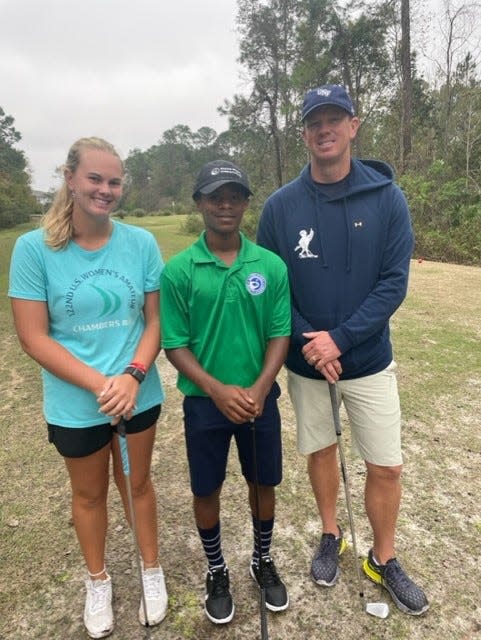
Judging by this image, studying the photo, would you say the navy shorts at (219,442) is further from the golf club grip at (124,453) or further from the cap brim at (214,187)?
the cap brim at (214,187)

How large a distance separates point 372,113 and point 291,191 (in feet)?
84.3

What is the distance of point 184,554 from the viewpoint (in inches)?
112

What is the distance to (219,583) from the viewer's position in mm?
2461

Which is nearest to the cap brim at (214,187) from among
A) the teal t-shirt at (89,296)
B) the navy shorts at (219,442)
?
the teal t-shirt at (89,296)

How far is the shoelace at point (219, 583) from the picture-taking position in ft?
7.98

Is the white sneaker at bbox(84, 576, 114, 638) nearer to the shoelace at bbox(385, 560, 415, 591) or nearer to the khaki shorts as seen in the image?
the khaki shorts

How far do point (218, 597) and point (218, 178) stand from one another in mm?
2058

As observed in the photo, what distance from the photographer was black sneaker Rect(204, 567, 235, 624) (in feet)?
7.73

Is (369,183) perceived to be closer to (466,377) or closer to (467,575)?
(467,575)

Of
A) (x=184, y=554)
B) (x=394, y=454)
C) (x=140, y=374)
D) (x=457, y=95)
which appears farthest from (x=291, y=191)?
(x=457, y=95)

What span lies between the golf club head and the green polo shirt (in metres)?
1.33

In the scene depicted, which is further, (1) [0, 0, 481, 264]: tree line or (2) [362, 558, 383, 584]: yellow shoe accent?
(1) [0, 0, 481, 264]: tree line

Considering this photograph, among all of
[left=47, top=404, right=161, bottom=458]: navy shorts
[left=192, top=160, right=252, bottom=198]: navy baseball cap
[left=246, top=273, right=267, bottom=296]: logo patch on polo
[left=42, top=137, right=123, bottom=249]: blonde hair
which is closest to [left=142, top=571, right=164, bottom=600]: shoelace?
[left=47, top=404, right=161, bottom=458]: navy shorts

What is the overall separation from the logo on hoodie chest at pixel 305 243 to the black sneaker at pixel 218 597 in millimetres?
1693
